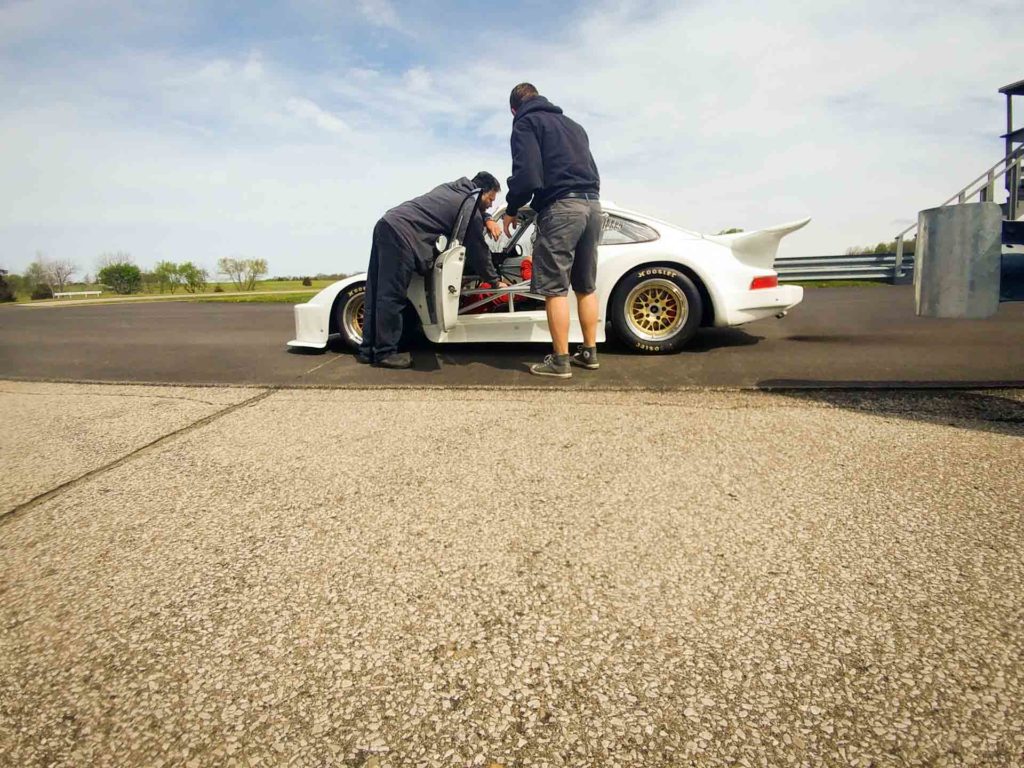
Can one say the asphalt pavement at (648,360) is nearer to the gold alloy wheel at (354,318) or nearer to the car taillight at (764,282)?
the gold alloy wheel at (354,318)

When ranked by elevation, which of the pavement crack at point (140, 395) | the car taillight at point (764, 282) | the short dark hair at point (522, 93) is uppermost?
the short dark hair at point (522, 93)

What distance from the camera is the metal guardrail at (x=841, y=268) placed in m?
13.7

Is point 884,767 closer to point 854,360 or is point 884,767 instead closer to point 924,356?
point 854,360

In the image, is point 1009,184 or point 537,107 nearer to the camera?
point 537,107

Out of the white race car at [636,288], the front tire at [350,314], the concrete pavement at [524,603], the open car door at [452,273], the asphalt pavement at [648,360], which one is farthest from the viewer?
the front tire at [350,314]

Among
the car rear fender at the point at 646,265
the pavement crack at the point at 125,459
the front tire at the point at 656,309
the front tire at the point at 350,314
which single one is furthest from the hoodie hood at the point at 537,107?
the pavement crack at the point at 125,459

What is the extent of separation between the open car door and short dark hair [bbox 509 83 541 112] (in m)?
0.80

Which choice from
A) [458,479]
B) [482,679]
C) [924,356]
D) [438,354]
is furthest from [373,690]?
[924,356]

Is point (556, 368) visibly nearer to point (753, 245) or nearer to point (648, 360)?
point (648, 360)

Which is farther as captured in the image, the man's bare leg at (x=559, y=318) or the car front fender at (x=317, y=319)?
the car front fender at (x=317, y=319)

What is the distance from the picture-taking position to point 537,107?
4.30 m

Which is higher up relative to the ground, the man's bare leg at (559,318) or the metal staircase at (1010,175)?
the metal staircase at (1010,175)

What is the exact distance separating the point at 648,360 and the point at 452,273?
1.70 metres

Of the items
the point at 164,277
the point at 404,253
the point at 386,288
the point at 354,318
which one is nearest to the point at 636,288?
the point at 404,253
